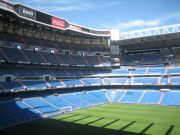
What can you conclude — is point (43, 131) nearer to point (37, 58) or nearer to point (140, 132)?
point (140, 132)

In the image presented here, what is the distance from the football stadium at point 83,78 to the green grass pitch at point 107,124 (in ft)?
0.39

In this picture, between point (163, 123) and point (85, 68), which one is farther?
point (85, 68)

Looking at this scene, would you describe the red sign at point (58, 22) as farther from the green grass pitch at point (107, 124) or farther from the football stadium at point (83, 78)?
the green grass pitch at point (107, 124)

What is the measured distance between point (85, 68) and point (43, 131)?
1399 inches

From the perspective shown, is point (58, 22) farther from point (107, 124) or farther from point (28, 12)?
point (107, 124)

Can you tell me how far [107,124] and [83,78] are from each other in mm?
27669

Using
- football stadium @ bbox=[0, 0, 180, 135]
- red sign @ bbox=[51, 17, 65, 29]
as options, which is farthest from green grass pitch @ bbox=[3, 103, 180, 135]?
red sign @ bbox=[51, 17, 65, 29]

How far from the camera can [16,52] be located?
149 feet

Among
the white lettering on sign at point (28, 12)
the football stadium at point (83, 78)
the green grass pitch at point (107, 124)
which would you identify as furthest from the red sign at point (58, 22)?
the green grass pitch at point (107, 124)

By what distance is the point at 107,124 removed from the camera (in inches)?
1161

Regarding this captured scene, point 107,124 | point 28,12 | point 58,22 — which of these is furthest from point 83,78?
point 107,124

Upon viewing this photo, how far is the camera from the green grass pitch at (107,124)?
2562 centimetres

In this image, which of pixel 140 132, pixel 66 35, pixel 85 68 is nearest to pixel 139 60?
pixel 85 68

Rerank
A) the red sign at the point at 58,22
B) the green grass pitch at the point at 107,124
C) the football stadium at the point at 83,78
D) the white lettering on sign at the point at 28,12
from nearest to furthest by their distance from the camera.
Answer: the green grass pitch at the point at 107,124
the football stadium at the point at 83,78
the white lettering on sign at the point at 28,12
the red sign at the point at 58,22
